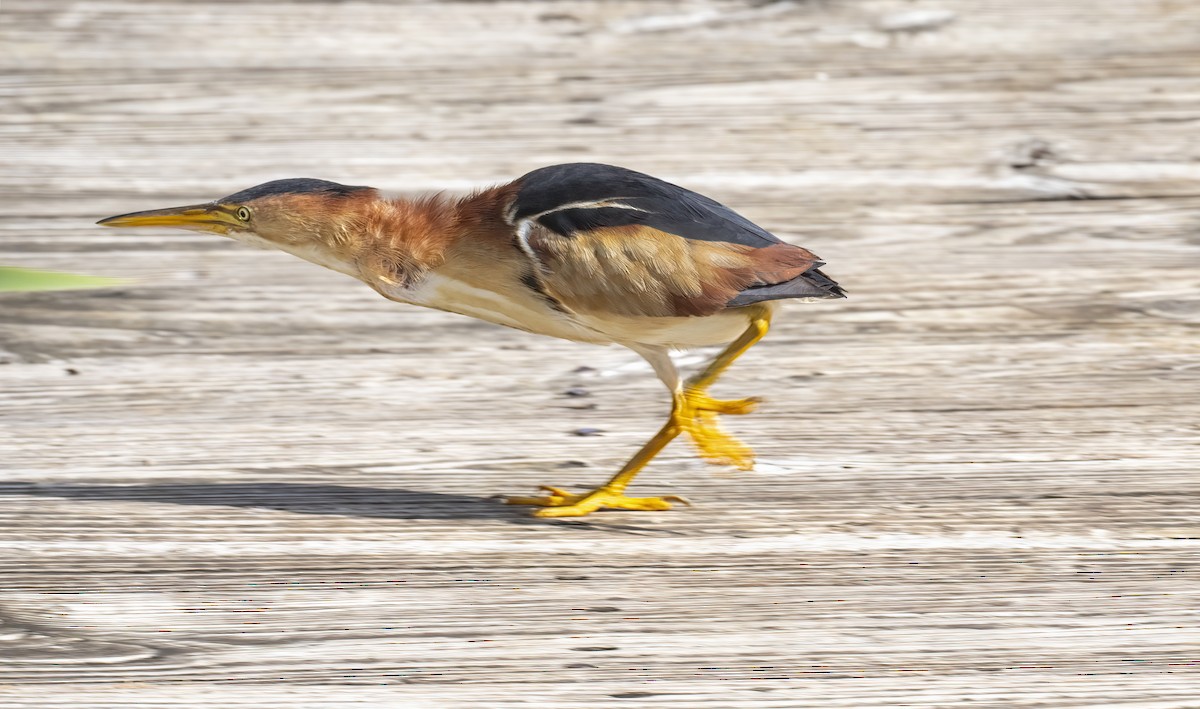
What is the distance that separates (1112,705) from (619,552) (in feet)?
3.15

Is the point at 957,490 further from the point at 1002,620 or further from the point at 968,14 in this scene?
the point at 968,14

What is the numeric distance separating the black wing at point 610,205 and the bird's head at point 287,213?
334 millimetres

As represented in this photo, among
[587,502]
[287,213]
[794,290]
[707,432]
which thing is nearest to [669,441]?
[707,432]

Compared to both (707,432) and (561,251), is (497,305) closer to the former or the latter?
(561,251)

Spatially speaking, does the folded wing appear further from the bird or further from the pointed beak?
the pointed beak

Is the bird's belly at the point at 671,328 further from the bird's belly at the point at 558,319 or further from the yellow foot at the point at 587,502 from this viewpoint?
the yellow foot at the point at 587,502

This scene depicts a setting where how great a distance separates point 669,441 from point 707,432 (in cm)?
8

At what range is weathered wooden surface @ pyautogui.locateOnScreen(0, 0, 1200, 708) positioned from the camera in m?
2.53

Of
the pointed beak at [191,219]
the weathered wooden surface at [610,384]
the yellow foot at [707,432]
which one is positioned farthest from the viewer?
the yellow foot at [707,432]

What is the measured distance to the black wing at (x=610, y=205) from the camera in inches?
109

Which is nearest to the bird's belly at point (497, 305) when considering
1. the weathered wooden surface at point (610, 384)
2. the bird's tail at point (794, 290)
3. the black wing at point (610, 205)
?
the black wing at point (610, 205)

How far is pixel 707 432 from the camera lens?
10.00 ft

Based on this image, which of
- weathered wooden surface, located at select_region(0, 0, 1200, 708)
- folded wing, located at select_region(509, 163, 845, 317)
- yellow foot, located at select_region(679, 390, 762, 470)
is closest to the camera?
weathered wooden surface, located at select_region(0, 0, 1200, 708)

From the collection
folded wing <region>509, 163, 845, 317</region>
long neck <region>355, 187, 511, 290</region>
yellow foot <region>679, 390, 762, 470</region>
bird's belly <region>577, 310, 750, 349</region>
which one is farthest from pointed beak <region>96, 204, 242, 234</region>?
yellow foot <region>679, 390, 762, 470</region>
